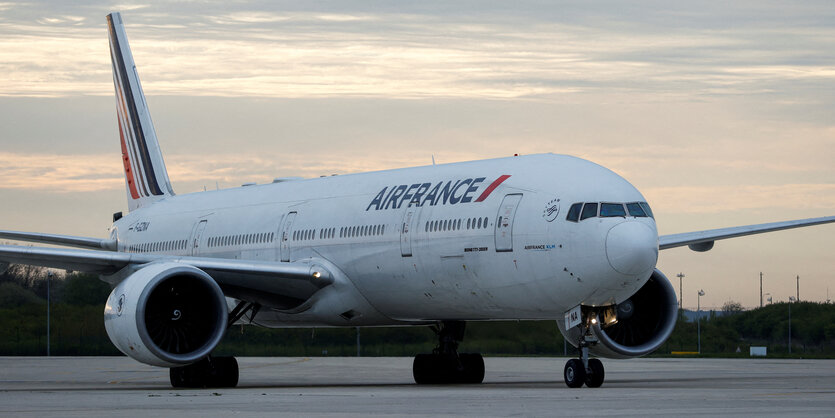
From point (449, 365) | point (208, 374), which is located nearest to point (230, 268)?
point (208, 374)

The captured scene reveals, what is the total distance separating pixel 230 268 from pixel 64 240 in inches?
344

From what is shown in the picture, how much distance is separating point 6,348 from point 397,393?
103 feet

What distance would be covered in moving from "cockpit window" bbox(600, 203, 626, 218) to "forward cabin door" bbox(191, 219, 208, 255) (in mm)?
11691

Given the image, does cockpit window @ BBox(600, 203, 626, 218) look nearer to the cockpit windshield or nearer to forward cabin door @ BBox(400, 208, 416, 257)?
the cockpit windshield

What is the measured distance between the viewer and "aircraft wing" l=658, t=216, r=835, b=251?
22.9 meters

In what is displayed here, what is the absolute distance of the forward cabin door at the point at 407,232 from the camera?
71.5ft

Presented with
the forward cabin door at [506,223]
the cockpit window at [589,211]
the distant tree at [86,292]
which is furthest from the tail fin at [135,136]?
the cockpit window at [589,211]

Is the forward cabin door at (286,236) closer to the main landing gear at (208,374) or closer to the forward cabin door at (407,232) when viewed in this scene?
the main landing gear at (208,374)

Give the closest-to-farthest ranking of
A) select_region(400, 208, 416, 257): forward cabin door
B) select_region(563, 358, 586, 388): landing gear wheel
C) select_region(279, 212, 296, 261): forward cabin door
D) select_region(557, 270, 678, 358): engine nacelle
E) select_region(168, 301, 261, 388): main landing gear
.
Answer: select_region(563, 358, 586, 388): landing gear wheel
select_region(400, 208, 416, 257): forward cabin door
select_region(557, 270, 678, 358): engine nacelle
select_region(168, 301, 261, 388): main landing gear
select_region(279, 212, 296, 261): forward cabin door

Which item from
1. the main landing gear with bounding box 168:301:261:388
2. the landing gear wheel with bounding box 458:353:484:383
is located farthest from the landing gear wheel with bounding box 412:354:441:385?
the main landing gear with bounding box 168:301:261:388

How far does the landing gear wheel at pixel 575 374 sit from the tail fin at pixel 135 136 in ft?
53.3

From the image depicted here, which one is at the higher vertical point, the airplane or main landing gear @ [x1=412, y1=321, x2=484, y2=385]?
the airplane

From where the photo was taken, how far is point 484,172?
2139 centimetres

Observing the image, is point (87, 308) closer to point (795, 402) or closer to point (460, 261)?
point (460, 261)
